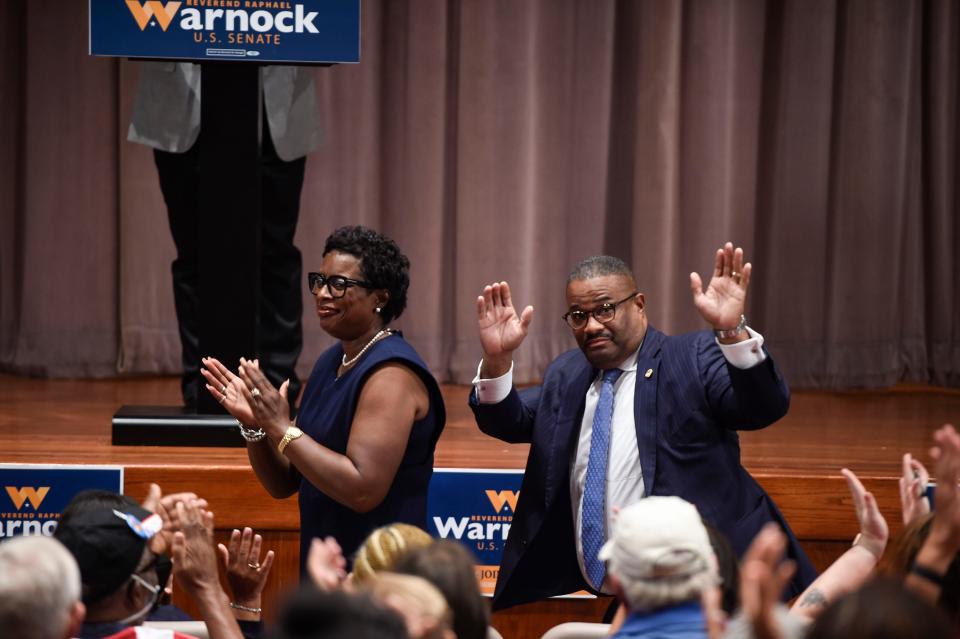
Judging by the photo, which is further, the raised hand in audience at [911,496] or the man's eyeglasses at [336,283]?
the man's eyeglasses at [336,283]

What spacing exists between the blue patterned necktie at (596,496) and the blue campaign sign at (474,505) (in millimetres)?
734

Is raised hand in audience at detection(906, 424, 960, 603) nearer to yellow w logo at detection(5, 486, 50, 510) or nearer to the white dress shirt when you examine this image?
the white dress shirt

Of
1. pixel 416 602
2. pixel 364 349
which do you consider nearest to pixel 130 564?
pixel 416 602

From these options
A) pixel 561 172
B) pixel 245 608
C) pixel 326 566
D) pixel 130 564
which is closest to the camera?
pixel 326 566

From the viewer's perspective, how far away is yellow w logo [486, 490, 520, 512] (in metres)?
3.80

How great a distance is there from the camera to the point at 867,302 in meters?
5.68

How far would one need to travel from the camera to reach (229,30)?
354 centimetres

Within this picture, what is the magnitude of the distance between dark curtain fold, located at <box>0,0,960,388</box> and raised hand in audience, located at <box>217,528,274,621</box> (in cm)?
296

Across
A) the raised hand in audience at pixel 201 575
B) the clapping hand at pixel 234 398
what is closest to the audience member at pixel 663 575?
the raised hand in audience at pixel 201 575

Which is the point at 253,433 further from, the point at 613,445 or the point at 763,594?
the point at 763,594

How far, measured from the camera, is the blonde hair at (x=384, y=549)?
6.75ft

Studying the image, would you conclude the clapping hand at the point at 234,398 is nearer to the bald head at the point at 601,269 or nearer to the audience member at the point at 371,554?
the audience member at the point at 371,554

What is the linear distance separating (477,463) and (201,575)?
1641 millimetres

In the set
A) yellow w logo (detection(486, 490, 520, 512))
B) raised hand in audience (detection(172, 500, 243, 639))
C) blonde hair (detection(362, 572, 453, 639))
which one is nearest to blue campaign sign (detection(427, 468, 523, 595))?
yellow w logo (detection(486, 490, 520, 512))
